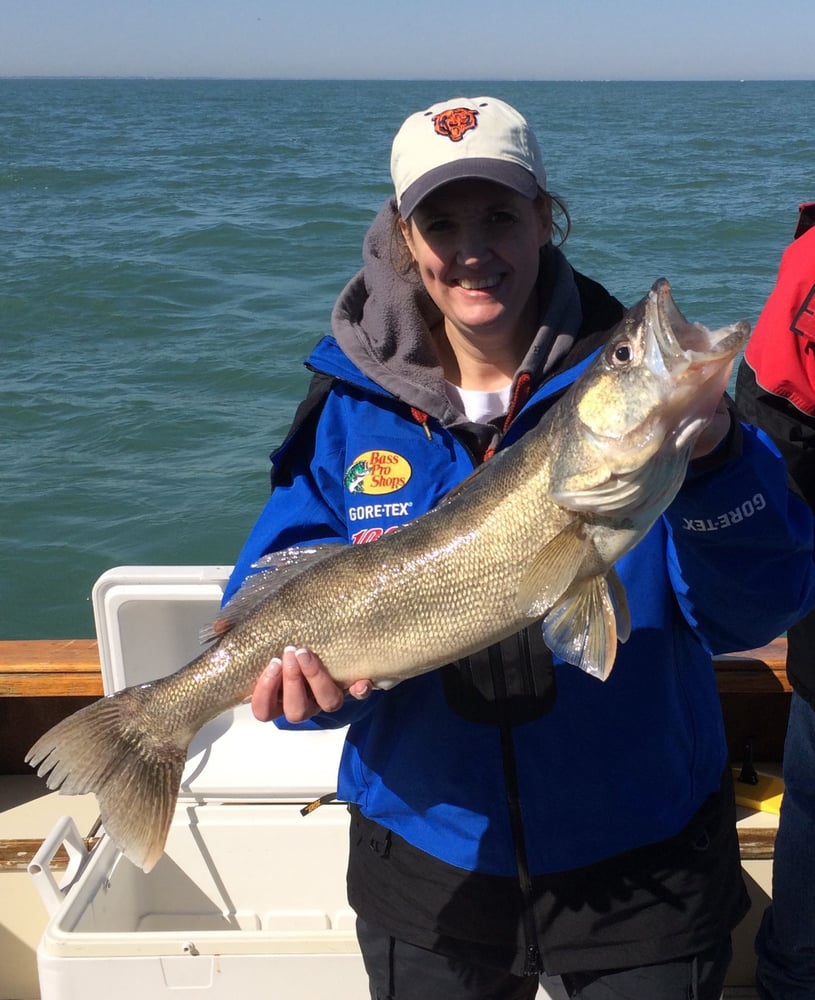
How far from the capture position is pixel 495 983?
8.70 feet

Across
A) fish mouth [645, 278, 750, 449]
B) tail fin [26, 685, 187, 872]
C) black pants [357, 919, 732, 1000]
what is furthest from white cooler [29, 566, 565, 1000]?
fish mouth [645, 278, 750, 449]

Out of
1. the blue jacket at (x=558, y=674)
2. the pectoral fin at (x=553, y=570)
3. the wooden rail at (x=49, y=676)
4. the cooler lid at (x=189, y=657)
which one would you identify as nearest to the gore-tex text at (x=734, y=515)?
the blue jacket at (x=558, y=674)

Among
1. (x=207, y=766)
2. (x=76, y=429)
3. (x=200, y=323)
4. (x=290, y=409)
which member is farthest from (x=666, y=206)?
(x=207, y=766)

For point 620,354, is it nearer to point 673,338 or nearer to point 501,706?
point 673,338

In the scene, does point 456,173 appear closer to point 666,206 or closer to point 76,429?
point 76,429

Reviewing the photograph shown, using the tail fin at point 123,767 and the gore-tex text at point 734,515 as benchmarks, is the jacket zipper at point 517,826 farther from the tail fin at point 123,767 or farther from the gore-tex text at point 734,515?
the tail fin at point 123,767

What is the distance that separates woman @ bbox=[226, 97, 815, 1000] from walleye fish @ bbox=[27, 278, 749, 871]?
0.41ft

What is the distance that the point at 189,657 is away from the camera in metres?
4.30

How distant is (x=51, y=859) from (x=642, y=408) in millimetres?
2584

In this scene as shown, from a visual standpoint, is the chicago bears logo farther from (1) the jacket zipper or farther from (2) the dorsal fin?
(1) the jacket zipper

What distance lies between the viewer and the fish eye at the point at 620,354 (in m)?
2.18

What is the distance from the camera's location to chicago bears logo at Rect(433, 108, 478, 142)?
268cm

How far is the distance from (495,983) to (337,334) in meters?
1.75

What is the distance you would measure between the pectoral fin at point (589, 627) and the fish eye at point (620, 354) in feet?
1.56
